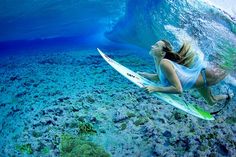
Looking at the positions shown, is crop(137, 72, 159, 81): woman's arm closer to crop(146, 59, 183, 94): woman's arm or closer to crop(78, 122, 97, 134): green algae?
crop(146, 59, 183, 94): woman's arm

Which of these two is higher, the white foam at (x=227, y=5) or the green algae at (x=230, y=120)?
the white foam at (x=227, y=5)

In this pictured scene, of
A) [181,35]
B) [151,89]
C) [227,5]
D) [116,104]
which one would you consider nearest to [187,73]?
[151,89]

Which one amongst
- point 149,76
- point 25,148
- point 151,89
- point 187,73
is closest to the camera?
point 151,89

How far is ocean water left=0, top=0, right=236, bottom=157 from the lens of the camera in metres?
5.75

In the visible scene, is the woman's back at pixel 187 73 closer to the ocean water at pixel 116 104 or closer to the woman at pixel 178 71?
the woman at pixel 178 71

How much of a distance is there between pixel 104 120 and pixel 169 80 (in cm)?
298

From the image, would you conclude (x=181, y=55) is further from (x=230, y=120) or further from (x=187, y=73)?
(x=230, y=120)

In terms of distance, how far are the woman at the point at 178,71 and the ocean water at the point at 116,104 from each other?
6.83 feet

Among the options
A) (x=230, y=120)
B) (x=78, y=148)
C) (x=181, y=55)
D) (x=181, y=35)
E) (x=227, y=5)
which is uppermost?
(x=181, y=55)

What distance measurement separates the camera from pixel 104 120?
21.0ft

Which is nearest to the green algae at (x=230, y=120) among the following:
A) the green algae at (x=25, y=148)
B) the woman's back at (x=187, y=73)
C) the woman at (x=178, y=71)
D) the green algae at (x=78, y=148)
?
the woman at (x=178, y=71)

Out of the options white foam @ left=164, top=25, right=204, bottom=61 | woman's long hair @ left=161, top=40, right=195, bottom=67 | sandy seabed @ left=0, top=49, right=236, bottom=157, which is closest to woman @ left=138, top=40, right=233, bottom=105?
woman's long hair @ left=161, top=40, right=195, bottom=67

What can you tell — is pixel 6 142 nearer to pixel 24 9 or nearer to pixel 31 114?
pixel 31 114

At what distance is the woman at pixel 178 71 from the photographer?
3695 mm
